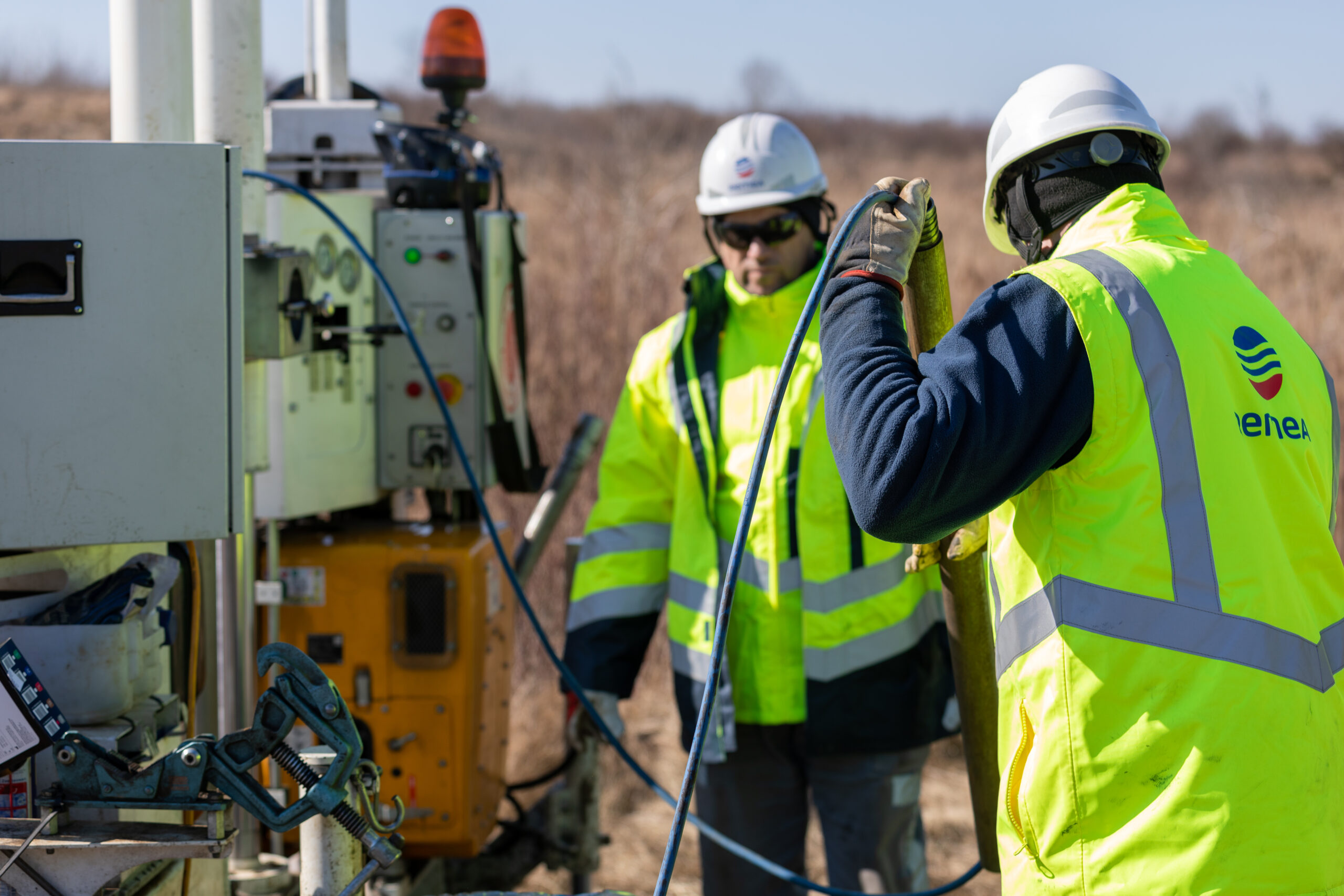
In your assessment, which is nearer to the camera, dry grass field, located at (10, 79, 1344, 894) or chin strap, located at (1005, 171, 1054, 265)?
chin strap, located at (1005, 171, 1054, 265)

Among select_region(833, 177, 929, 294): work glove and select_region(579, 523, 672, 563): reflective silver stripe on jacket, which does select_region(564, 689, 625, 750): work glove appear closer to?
select_region(579, 523, 672, 563): reflective silver stripe on jacket

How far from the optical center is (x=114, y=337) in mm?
1892

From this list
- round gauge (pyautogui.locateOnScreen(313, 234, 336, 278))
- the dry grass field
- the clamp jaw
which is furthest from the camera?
the dry grass field

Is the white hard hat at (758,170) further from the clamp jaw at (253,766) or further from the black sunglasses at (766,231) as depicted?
the clamp jaw at (253,766)

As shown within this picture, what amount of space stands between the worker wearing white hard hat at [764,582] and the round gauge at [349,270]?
0.81 metres

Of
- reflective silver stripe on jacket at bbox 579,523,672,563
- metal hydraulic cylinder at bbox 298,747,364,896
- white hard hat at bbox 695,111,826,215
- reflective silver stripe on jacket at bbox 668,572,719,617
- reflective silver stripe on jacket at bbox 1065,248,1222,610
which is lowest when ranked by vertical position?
metal hydraulic cylinder at bbox 298,747,364,896

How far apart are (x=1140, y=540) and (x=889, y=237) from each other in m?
0.52

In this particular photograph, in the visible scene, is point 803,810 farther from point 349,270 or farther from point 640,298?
point 640,298

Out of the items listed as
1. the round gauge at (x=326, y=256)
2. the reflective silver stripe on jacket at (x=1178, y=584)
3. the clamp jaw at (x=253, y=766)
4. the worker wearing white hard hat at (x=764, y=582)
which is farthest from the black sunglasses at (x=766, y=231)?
the clamp jaw at (x=253, y=766)

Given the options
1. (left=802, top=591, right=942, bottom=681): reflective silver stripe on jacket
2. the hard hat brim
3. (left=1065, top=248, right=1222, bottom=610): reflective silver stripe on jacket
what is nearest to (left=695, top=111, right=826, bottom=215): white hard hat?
the hard hat brim

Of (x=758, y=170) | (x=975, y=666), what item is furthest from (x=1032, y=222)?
(x=758, y=170)

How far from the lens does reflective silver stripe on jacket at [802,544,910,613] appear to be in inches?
103

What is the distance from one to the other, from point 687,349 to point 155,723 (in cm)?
134

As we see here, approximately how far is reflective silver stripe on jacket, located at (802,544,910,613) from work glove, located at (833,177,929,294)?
986mm
